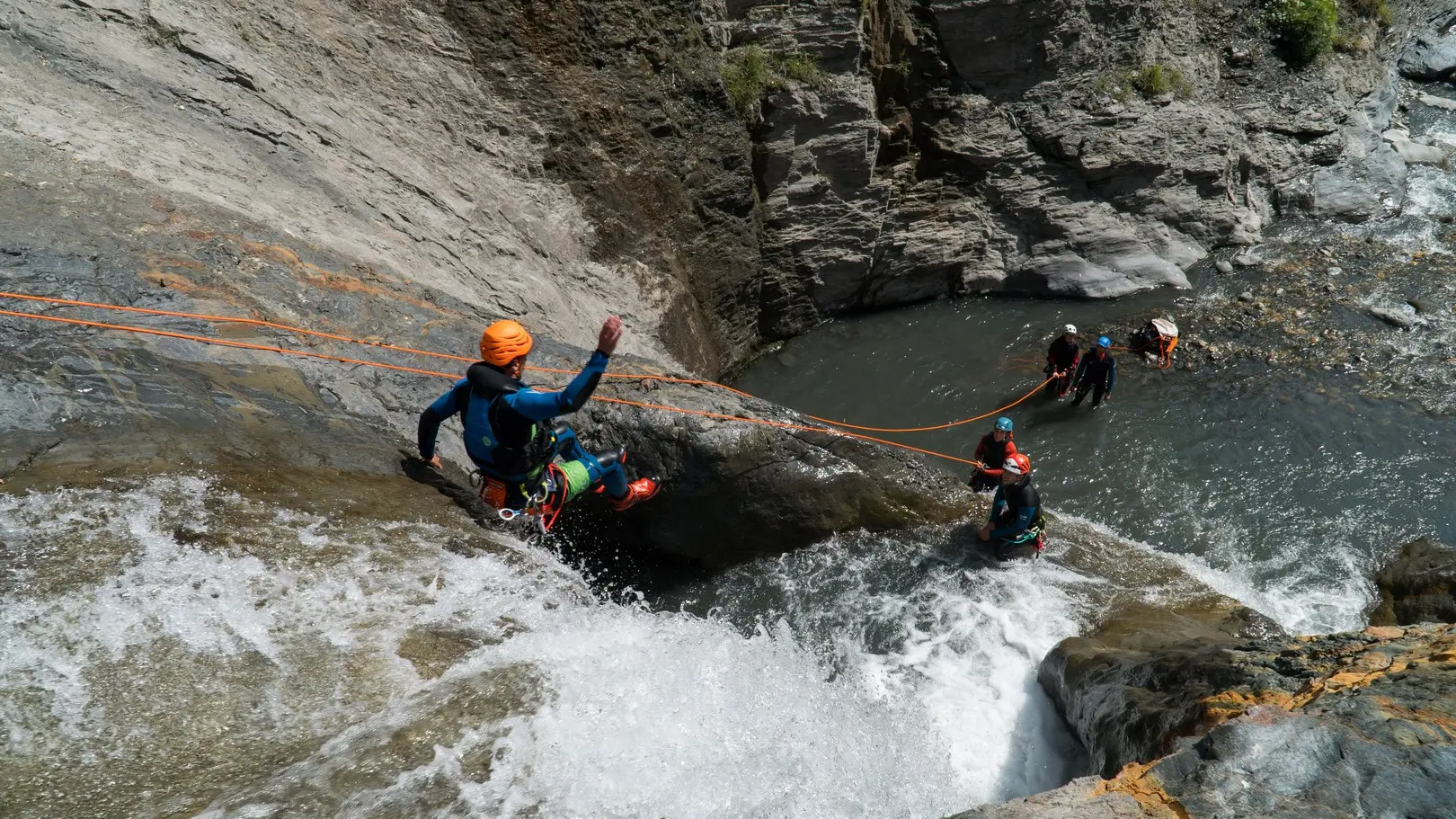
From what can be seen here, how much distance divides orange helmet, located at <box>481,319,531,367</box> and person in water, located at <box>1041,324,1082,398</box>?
8.16m

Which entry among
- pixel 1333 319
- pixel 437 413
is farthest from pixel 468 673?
pixel 1333 319

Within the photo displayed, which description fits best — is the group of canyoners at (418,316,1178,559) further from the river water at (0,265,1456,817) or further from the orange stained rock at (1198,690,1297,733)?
the orange stained rock at (1198,690,1297,733)

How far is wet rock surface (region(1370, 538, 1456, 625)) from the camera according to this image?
296 inches

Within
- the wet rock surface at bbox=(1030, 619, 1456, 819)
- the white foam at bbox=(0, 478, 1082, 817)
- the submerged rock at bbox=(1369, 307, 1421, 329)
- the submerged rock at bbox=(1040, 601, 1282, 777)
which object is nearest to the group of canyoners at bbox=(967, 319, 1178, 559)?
the submerged rock at bbox=(1040, 601, 1282, 777)

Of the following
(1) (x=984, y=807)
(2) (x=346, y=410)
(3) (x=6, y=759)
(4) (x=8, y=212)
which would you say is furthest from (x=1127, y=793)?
(4) (x=8, y=212)

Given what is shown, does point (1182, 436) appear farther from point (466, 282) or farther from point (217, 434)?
point (217, 434)

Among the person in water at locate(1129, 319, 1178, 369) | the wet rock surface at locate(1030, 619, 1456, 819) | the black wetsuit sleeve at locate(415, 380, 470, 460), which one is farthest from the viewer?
the person in water at locate(1129, 319, 1178, 369)

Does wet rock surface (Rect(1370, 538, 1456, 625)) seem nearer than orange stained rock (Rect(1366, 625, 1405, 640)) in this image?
No

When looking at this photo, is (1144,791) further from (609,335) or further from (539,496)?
(539,496)

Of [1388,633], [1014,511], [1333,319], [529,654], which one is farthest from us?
[1333,319]

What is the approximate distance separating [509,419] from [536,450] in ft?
1.17

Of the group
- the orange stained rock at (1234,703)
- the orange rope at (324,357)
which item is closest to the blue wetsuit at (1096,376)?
the orange rope at (324,357)

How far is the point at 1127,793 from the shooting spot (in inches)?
138

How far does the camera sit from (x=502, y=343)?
5.21 meters
